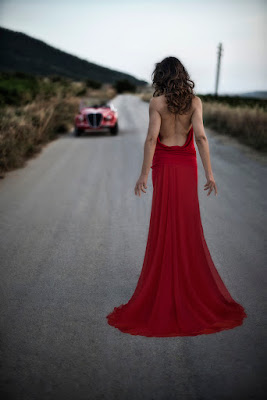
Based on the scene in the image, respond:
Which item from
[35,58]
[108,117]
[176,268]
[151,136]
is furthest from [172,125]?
[35,58]

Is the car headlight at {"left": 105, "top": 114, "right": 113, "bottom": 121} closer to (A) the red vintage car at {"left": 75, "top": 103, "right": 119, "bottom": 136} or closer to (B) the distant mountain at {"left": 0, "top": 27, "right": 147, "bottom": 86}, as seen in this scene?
(A) the red vintage car at {"left": 75, "top": 103, "right": 119, "bottom": 136}

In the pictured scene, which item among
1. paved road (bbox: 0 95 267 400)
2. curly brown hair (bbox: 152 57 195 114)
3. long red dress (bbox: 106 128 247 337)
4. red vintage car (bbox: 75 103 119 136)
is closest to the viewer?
paved road (bbox: 0 95 267 400)

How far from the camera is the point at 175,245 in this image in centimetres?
319

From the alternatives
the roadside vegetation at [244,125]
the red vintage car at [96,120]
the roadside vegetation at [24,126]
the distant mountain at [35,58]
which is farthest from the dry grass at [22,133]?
Answer: the distant mountain at [35,58]

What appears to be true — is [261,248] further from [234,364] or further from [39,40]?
[39,40]

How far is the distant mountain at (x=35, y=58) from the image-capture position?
341 ft

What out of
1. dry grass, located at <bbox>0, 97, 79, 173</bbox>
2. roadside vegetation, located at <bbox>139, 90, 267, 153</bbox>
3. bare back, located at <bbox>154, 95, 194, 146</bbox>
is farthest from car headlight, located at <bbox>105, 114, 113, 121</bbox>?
bare back, located at <bbox>154, 95, 194, 146</bbox>

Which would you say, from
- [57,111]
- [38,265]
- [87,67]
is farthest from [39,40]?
[38,265]

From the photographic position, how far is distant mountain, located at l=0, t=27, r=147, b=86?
103938 mm

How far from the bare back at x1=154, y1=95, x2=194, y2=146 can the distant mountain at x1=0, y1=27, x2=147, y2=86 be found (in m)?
99.1

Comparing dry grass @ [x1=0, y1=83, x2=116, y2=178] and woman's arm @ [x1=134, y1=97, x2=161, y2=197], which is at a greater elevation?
woman's arm @ [x1=134, y1=97, x2=161, y2=197]

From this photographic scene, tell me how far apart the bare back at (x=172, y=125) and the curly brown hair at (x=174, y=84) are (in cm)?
5

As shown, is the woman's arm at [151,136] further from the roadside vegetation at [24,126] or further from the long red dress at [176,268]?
the roadside vegetation at [24,126]

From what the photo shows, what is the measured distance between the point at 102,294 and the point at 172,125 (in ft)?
5.86
